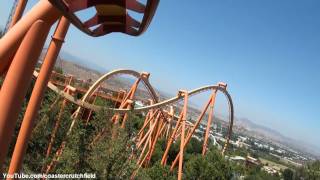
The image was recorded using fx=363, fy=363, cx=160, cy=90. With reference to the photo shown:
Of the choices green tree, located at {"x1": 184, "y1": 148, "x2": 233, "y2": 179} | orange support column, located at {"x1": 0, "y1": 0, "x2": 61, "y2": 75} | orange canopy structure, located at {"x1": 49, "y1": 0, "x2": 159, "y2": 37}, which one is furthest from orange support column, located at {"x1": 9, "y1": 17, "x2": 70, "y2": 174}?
green tree, located at {"x1": 184, "y1": 148, "x2": 233, "y2": 179}

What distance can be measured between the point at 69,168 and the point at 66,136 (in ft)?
6.08

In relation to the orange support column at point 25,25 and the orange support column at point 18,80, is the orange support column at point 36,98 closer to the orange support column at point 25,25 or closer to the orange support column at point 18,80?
the orange support column at point 25,25

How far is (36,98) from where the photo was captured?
6.27 m

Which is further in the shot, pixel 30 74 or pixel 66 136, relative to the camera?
pixel 66 136

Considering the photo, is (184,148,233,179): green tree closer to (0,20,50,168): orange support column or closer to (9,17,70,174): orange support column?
(9,17,70,174): orange support column

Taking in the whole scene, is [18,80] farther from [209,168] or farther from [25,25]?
[209,168]

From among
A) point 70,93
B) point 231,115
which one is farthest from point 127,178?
point 231,115

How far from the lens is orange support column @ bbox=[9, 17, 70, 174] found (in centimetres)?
612

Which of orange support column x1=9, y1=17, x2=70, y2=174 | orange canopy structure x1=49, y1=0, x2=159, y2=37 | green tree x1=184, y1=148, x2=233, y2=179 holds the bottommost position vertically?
green tree x1=184, y1=148, x2=233, y2=179

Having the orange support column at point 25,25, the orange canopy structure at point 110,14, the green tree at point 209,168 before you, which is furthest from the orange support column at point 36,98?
the green tree at point 209,168

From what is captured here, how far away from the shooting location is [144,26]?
4.82 metres

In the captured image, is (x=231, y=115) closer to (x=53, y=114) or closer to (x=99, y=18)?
(x=53, y=114)

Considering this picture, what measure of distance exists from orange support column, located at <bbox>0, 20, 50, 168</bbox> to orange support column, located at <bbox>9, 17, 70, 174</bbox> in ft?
4.02

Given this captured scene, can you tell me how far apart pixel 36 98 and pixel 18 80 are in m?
1.41
